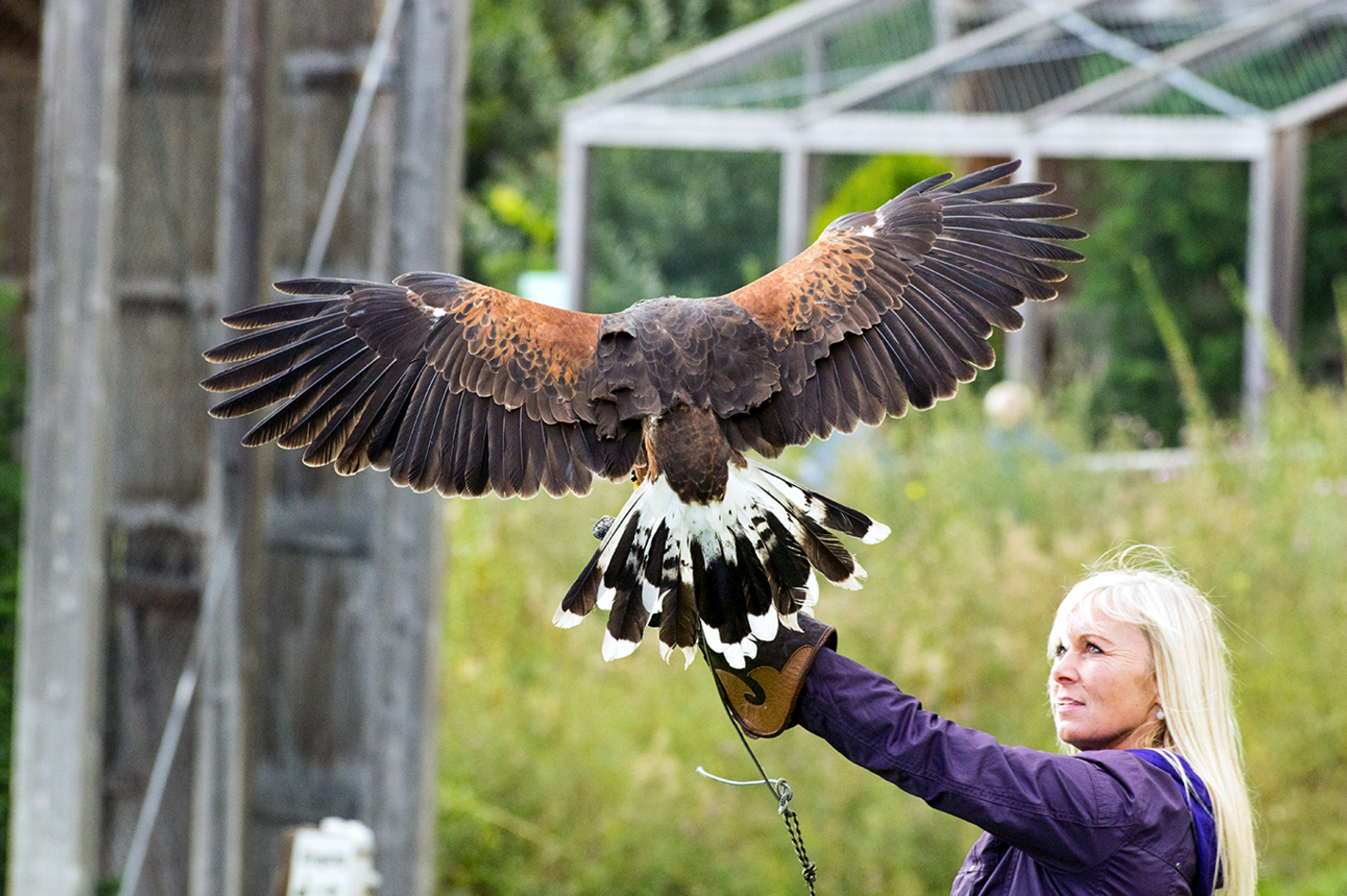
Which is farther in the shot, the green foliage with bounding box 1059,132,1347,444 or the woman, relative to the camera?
the green foliage with bounding box 1059,132,1347,444

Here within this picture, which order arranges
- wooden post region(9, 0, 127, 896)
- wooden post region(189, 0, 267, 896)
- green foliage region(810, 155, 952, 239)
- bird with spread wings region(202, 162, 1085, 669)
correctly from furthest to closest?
green foliage region(810, 155, 952, 239), wooden post region(189, 0, 267, 896), wooden post region(9, 0, 127, 896), bird with spread wings region(202, 162, 1085, 669)

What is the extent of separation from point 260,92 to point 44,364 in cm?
103

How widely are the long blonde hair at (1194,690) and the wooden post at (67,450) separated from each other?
279 cm

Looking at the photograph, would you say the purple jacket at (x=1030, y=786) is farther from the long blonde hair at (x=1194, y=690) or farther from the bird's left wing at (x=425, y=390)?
the bird's left wing at (x=425, y=390)

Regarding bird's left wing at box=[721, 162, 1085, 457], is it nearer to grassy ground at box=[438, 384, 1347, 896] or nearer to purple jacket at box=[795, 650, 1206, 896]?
purple jacket at box=[795, 650, 1206, 896]

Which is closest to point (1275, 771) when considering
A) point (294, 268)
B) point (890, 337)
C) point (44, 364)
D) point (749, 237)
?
point (890, 337)

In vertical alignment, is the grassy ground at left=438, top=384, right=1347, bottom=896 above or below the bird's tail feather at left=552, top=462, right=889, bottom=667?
below

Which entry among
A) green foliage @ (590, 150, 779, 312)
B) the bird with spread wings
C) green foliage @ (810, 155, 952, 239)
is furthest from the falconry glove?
green foliage @ (590, 150, 779, 312)

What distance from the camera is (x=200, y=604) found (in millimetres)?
4410

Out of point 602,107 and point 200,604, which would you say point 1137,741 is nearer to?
point 200,604

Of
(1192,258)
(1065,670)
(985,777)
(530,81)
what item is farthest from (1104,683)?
(530,81)

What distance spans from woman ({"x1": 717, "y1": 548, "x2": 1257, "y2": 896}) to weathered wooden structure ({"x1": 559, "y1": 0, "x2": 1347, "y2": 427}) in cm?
626

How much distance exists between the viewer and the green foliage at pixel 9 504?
452 cm

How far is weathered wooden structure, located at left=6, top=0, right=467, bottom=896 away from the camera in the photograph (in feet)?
13.5
